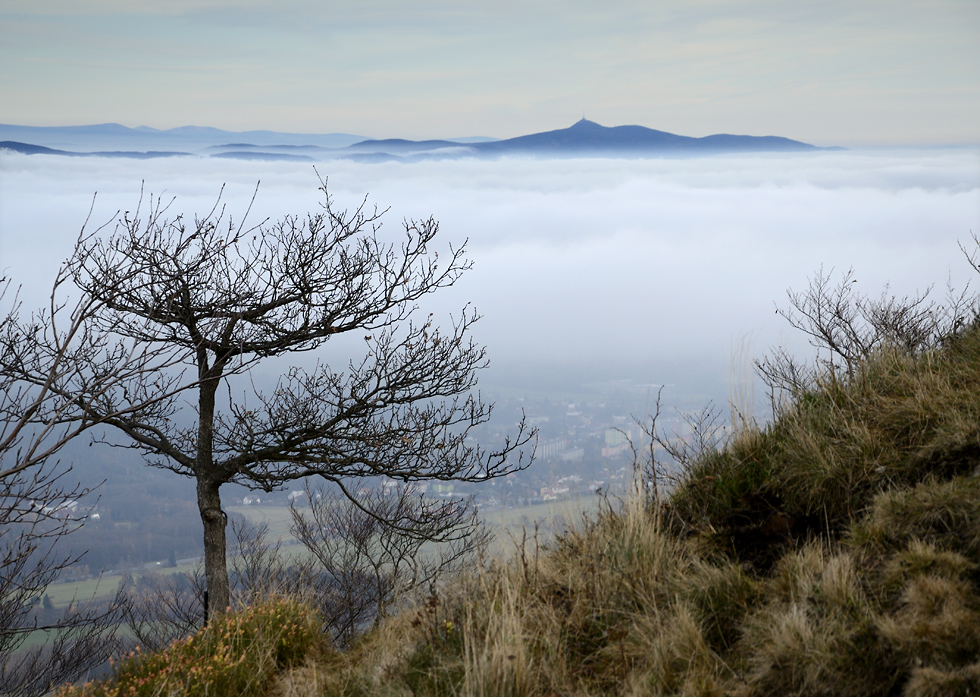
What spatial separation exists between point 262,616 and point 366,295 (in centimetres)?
612

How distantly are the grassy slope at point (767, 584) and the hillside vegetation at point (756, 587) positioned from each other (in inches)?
0.4

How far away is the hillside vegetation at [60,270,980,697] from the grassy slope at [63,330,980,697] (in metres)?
0.01

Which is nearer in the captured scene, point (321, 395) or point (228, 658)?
point (228, 658)

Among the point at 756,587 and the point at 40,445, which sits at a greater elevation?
the point at 756,587

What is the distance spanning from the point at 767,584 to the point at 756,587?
66 millimetres

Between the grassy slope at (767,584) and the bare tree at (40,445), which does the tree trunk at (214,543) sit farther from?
the grassy slope at (767,584)

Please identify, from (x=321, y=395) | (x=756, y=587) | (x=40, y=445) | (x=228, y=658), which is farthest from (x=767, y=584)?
(x=40, y=445)

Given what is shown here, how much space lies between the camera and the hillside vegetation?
117 inches

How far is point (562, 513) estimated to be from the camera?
5.22 m

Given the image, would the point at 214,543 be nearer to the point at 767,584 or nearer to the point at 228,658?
the point at 228,658

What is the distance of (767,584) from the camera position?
3.61m

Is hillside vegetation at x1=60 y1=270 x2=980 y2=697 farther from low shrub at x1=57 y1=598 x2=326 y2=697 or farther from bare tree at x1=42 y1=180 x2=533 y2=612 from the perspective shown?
bare tree at x1=42 y1=180 x2=533 y2=612

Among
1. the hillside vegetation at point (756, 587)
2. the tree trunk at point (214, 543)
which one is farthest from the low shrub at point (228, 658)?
the tree trunk at point (214, 543)

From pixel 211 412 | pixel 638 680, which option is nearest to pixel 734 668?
pixel 638 680
